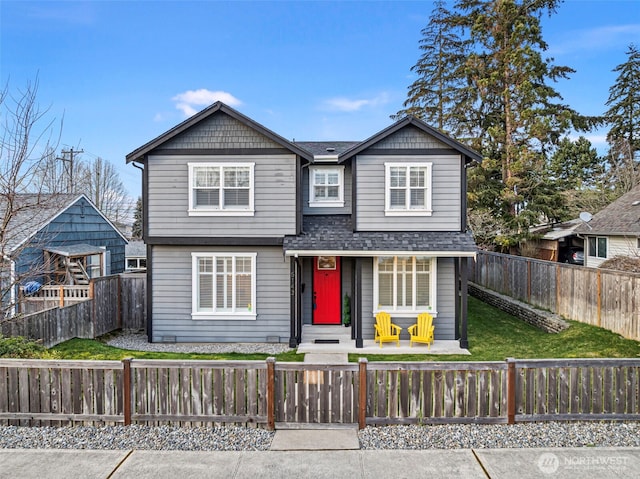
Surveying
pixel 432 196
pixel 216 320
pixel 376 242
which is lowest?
pixel 216 320

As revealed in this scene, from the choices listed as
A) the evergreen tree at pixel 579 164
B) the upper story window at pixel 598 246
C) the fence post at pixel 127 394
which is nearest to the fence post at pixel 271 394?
the fence post at pixel 127 394

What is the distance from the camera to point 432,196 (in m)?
11.4

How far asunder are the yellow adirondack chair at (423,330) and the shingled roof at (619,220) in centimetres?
1278

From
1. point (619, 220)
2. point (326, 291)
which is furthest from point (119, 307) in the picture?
point (619, 220)

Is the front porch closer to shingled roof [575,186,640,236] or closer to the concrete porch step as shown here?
the concrete porch step

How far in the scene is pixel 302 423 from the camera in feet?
18.8

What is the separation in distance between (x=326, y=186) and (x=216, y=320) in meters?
5.41

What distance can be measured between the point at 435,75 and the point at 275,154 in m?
22.5

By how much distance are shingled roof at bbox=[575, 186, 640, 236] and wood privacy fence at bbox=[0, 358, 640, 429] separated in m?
15.2

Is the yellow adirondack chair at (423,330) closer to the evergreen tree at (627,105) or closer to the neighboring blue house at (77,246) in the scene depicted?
the neighboring blue house at (77,246)

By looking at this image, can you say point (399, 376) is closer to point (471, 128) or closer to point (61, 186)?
point (61, 186)

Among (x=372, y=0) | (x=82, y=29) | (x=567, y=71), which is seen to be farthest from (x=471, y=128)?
(x=82, y=29)

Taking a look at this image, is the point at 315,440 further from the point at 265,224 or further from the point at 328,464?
the point at 265,224

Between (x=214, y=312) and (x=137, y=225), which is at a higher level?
(x=137, y=225)
